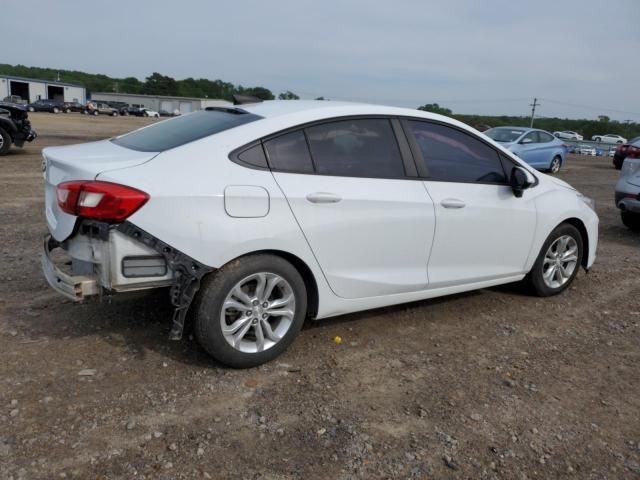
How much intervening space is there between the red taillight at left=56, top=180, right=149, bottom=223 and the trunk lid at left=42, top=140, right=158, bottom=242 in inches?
2.8

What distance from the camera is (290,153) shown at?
346 cm

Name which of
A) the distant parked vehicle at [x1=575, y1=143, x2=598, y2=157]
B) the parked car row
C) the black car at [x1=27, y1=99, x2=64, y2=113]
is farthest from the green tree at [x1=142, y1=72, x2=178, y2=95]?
the distant parked vehicle at [x1=575, y1=143, x2=598, y2=157]

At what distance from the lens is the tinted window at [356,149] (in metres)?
3.58

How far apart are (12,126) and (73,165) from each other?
1177 cm

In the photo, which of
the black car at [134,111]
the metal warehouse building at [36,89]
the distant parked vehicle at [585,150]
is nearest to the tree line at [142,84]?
the metal warehouse building at [36,89]

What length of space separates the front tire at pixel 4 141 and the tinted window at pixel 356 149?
12154 mm

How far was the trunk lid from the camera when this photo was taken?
310 centimetres

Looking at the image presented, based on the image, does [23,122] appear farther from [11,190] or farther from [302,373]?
[302,373]

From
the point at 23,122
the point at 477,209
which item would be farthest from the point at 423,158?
the point at 23,122

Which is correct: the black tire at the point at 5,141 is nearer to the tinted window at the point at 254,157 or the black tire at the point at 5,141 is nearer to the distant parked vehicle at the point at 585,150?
the tinted window at the point at 254,157

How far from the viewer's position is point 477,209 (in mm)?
4164

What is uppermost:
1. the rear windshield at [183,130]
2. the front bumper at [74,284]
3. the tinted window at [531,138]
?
the tinted window at [531,138]

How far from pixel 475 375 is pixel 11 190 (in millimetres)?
8299

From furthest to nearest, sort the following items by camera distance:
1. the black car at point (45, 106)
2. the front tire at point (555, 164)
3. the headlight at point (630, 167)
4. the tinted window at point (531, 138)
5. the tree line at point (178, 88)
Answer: the tree line at point (178, 88) < the black car at point (45, 106) < the front tire at point (555, 164) < the tinted window at point (531, 138) < the headlight at point (630, 167)
